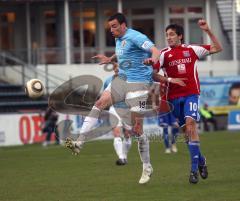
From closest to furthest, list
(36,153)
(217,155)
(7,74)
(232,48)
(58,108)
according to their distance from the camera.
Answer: (217,155) → (36,153) → (58,108) → (7,74) → (232,48)

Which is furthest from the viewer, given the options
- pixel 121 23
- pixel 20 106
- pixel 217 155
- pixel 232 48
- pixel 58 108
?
pixel 232 48

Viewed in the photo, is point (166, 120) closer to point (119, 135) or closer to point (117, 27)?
point (119, 135)

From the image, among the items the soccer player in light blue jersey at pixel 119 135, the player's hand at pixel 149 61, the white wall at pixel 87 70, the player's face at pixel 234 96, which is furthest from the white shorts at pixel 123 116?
the player's face at pixel 234 96

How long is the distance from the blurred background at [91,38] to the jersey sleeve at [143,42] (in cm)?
2618

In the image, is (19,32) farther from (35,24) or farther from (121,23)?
(121,23)

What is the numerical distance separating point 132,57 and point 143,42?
0.39 m

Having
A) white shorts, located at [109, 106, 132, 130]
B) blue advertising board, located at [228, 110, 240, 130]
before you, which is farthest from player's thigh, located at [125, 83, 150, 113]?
blue advertising board, located at [228, 110, 240, 130]

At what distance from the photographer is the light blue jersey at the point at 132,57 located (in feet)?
44.5

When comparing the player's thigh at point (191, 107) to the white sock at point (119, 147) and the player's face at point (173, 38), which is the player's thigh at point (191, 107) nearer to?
the player's face at point (173, 38)

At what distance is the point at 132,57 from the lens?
44.8ft

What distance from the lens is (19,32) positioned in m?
48.2

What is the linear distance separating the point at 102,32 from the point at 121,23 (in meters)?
35.0

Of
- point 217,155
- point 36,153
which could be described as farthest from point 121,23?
point 36,153

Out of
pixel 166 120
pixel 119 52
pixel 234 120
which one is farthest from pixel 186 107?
pixel 234 120
